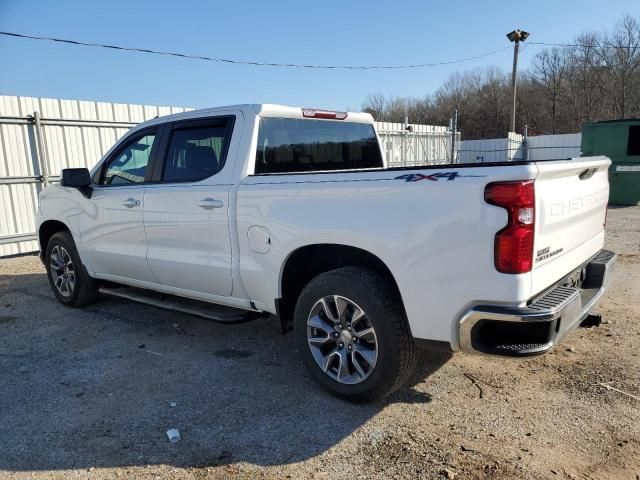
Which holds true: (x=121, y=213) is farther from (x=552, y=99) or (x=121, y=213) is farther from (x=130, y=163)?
(x=552, y=99)

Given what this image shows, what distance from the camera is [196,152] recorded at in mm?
4258

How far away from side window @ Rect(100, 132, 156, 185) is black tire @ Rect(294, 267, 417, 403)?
2273 millimetres

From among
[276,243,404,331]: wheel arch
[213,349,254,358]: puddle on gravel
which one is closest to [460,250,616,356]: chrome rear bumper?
[276,243,404,331]: wheel arch

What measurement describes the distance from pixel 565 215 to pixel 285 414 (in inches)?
84.0

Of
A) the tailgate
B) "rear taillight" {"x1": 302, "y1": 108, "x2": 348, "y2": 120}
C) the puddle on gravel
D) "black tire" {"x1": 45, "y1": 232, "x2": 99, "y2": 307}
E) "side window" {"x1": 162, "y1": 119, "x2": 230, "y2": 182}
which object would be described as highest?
"rear taillight" {"x1": 302, "y1": 108, "x2": 348, "y2": 120}

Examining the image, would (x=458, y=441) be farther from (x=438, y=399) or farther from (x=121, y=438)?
(x=121, y=438)

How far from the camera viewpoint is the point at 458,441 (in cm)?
293

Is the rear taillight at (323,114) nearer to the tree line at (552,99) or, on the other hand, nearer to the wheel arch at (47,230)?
the wheel arch at (47,230)

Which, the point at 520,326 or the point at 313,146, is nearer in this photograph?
the point at 520,326

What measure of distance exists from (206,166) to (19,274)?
226 inches

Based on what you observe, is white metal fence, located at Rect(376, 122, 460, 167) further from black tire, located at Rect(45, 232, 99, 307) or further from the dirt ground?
the dirt ground

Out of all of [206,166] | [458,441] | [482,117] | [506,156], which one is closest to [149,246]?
[206,166]

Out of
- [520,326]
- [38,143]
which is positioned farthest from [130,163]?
[38,143]

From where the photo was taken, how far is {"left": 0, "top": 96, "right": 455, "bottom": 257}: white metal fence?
9430 millimetres
